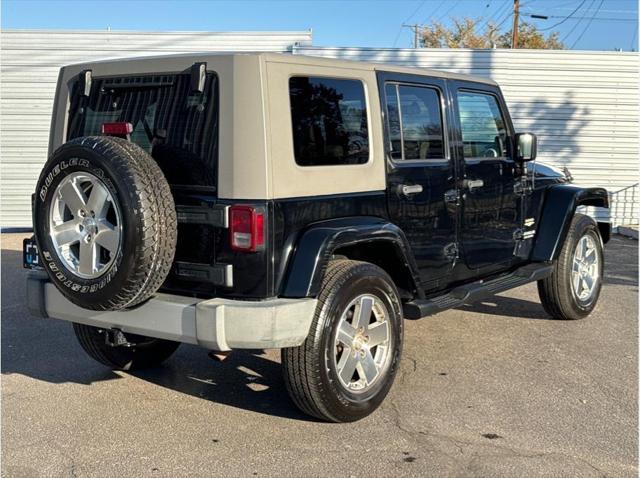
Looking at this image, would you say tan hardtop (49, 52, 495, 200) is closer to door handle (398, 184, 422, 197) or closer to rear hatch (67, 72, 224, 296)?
rear hatch (67, 72, 224, 296)

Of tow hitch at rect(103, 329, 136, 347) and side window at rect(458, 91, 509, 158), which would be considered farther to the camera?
side window at rect(458, 91, 509, 158)

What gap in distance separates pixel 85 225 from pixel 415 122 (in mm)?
2301

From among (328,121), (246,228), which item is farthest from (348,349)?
(328,121)

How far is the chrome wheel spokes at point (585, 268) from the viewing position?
250 inches

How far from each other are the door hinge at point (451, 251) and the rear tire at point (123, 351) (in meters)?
2.10

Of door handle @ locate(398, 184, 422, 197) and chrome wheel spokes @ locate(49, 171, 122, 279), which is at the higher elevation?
door handle @ locate(398, 184, 422, 197)

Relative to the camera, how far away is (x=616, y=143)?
13438 mm

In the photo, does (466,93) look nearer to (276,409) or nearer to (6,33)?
(276,409)

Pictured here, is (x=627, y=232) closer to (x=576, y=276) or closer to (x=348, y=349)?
(x=576, y=276)

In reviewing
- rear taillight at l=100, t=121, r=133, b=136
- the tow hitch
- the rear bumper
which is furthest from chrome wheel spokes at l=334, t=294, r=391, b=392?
rear taillight at l=100, t=121, r=133, b=136

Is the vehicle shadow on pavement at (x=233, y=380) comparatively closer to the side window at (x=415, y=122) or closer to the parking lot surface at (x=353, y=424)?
the parking lot surface at (x=353, y=424)

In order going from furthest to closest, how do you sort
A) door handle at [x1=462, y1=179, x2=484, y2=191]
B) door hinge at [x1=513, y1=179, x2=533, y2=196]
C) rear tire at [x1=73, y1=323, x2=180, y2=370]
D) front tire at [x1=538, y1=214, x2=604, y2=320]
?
front tire at [x1=538, y1=214, x2=604, y2=320], door hinge at [x1=513, y1=179, x2=533, y2=196], door handle at [x1=462, y1=179, x2=484, y2=191], rear tire at [x1=73, y1=323, x2=180, y2=370]

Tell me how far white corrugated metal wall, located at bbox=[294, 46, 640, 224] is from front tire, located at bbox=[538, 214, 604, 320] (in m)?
7.28

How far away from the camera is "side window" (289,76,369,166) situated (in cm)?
392
